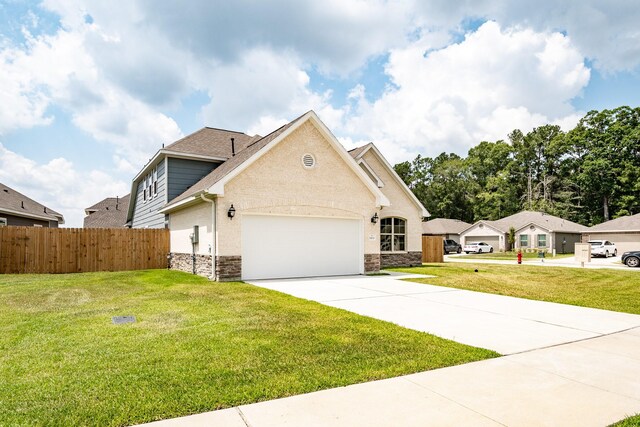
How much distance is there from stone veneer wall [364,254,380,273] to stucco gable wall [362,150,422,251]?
325cm

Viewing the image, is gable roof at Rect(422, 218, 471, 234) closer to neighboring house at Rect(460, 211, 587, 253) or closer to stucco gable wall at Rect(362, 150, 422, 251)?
neighboring house at Rect(460, 211, 587, 253)

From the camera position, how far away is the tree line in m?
55.2

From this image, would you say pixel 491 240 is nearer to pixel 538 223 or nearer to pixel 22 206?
pixel 538 223

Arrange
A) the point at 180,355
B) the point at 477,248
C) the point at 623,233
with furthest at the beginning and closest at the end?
the point at 477,248 < the point at 623,233 < the point at 180,355

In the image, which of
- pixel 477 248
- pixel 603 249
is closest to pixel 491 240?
pixel 477 248

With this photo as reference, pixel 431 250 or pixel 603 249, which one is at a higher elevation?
pixel 431 250

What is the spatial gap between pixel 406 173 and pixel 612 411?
64288 millimetres

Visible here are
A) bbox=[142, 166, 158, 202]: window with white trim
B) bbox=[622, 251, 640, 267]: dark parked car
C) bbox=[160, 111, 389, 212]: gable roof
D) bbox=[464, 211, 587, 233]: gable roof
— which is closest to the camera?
bbox=[160, 111, 389, 212]: gable roof

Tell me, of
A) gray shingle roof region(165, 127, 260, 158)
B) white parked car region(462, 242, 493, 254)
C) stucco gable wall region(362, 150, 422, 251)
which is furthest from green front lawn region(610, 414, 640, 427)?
white parked car region(462, 242, 493, 254)

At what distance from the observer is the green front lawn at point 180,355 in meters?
3.26

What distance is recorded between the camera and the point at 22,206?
21875 millimetres

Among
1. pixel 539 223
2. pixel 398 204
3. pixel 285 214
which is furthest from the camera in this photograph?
pixel 539 223

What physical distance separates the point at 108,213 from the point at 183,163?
74.5 feet

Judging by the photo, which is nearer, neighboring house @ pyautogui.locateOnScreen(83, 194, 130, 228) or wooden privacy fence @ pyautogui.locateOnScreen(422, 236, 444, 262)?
wooden privacy fence @ pyautogui.locateOnScreen(422, 236, 444, 262)
